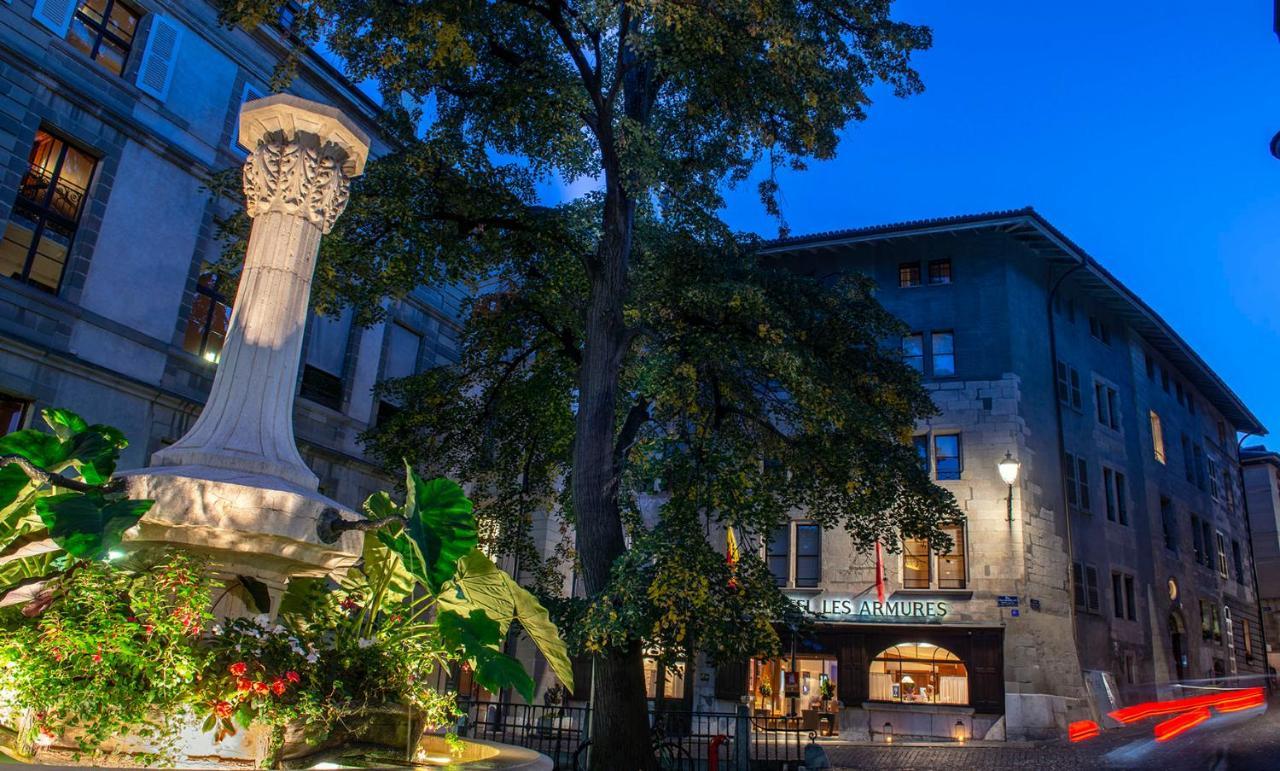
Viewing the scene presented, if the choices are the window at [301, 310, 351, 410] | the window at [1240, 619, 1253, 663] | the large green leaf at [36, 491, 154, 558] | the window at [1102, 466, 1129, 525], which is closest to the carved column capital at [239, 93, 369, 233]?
the large green leaf at [36, 491, 154, 558]

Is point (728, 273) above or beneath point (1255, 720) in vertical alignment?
above

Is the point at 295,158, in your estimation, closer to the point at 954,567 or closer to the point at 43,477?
the point at 43,477

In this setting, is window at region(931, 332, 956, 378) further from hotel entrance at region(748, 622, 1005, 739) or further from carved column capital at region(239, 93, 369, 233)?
carved column capital at region(239, 93, 369, 233)

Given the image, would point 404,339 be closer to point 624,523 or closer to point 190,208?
point 190,208

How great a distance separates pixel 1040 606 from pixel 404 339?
64.3 ft

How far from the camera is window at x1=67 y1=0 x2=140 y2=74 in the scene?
→ 55.2 ft

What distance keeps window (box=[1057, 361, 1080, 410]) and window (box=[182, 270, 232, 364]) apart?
24876mm

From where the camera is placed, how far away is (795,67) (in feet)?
41.5

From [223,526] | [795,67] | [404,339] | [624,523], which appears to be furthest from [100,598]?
[404,339]

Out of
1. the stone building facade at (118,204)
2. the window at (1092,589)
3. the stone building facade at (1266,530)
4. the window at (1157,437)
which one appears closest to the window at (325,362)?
the stone building facade at (118,204)

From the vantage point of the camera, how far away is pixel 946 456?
27.6 m

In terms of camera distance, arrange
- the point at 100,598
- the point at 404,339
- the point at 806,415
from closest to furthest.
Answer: the point at 100,598 → the point at 806,415 → the point at 404,339

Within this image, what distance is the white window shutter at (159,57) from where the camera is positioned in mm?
17641

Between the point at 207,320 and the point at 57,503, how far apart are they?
52.1 feet
